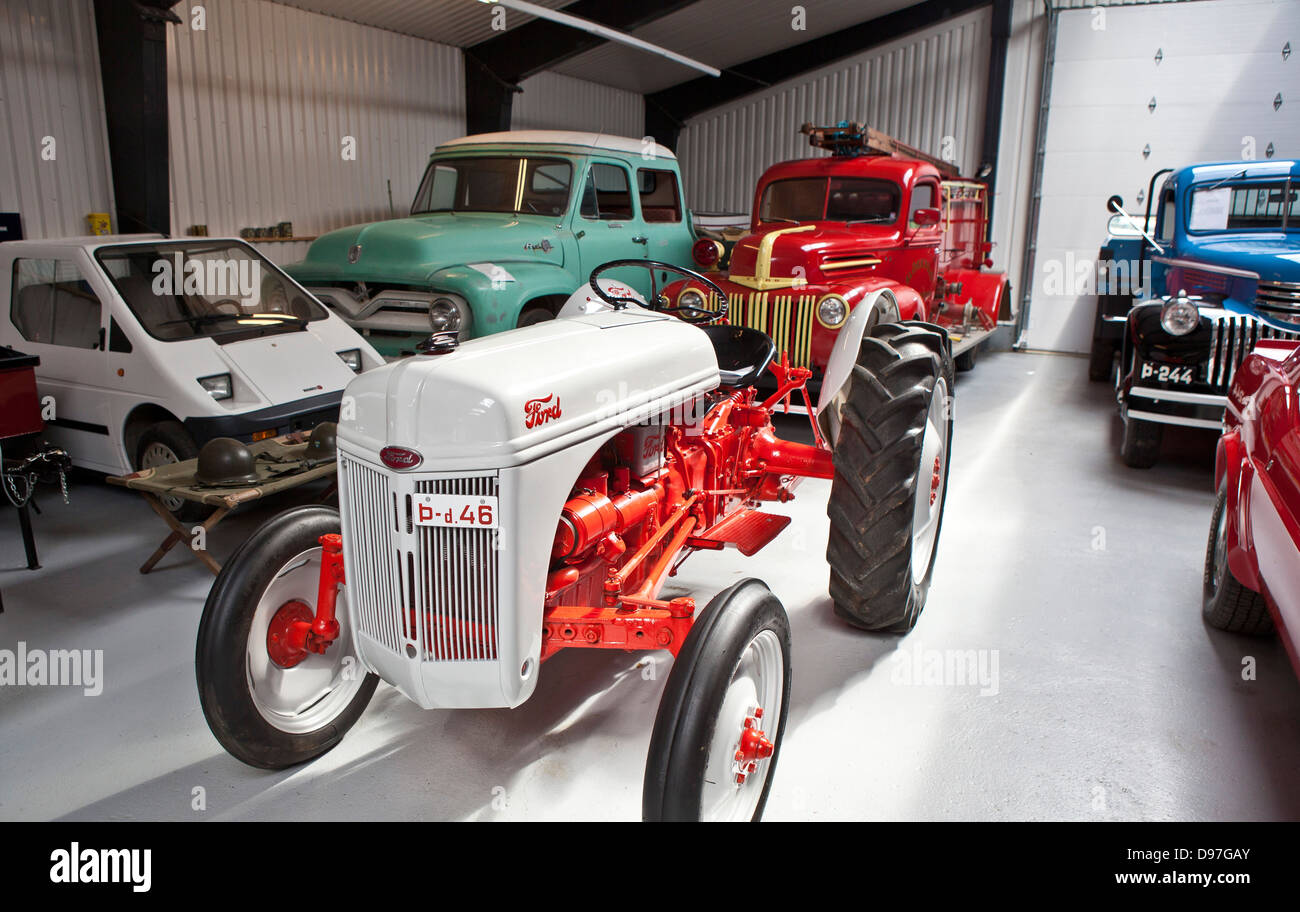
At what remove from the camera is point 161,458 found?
15.0 ft

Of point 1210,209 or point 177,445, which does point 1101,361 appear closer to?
point 1210,209

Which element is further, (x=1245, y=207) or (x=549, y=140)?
(x=549, y=140)

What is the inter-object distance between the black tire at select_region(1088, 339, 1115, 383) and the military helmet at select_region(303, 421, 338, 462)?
24.7 ft

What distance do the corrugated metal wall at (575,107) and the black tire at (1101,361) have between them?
6.83 metres

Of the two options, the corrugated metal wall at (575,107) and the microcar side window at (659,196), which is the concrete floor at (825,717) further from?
the corrugated metal wall at (575,107)

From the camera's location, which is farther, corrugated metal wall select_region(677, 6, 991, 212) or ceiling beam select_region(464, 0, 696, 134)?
corrugated metal wall select_region(677, 6, 991, 212)

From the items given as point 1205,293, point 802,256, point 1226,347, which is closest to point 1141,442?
point 1226,347

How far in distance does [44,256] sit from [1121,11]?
1080cm

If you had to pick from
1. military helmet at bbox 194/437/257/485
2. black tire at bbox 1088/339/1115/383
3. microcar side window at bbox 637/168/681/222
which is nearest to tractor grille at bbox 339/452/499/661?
military helmet at bbox 194/437/257/485

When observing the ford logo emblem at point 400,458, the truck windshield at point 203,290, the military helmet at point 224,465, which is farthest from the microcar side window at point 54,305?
the ford logo emblem at point 400,458

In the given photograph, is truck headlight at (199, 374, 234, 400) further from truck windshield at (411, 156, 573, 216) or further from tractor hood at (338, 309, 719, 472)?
truck windshield at (411, 156, 573, 216)

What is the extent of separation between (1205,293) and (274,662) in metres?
6.34

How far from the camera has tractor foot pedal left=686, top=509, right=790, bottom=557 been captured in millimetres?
2887

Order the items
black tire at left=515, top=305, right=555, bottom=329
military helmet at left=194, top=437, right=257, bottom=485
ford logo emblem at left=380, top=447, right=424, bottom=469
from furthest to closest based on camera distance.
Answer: black tire at left=515, top=305, right=555, bottom=329 → military helmet at left=194, top=437, right=257, bottom=485 → ford logo emblem at left=380, top=447, right=424, bottom=469
